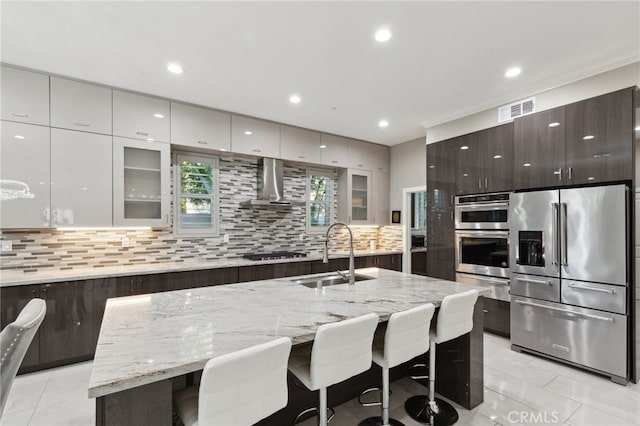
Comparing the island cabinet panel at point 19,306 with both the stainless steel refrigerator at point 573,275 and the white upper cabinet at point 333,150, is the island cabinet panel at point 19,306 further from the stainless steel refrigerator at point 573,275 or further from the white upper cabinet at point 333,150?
the stainless steel refrigerator at point 573,275

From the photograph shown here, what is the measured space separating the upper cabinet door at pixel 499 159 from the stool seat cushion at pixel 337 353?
9.35 ft

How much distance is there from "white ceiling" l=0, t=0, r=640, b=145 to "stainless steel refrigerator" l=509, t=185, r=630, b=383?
1.28 meters

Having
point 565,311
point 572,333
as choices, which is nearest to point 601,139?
point 565,311

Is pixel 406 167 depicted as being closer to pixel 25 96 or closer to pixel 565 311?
pixel 565 311

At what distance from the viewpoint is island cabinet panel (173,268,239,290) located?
3.39m

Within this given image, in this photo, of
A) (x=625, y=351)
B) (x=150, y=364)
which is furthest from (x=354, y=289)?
(x=625, y=351)

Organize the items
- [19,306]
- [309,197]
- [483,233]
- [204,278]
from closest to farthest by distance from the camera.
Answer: [19,306], [204,278], [483,233], [309,197]

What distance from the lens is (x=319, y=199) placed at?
205 inches

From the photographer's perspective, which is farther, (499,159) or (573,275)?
(499,159)

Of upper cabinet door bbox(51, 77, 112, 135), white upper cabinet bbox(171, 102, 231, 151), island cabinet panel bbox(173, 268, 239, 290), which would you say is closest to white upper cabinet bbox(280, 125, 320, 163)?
white upper cabinet bbox(171, 102, 231, 151)

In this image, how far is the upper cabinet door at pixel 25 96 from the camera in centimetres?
275

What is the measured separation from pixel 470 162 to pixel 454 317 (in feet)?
8.34

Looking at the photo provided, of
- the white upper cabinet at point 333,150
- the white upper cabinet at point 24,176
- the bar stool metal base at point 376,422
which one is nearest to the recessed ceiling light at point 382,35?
the white upper cabinet at point 333,150

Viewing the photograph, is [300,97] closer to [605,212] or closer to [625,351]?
[605,212]
